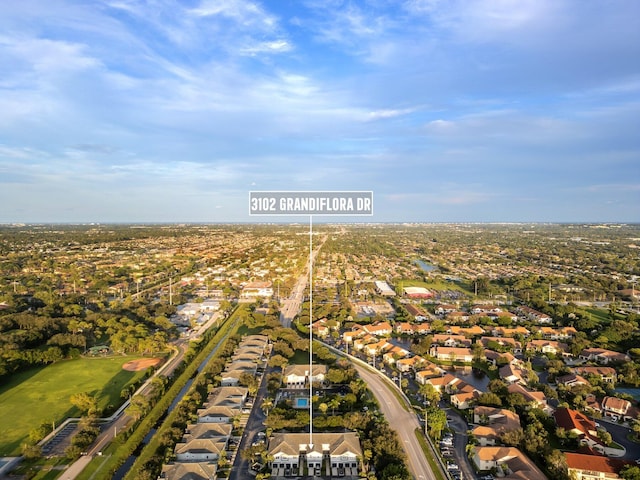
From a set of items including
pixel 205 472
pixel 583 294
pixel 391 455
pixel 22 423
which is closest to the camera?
pixel 205 472

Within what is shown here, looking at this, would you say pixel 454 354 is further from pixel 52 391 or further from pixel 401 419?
pixel 52 391

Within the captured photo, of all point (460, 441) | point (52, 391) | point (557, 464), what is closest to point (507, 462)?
point (557, 464)

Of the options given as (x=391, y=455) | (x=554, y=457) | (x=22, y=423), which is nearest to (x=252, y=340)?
(x=22, y=423)

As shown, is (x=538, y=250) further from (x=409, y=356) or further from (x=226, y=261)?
(x=409, y=356)

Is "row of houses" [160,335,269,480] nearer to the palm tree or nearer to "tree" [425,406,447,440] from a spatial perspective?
the palm tree

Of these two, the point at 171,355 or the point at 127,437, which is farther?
the point at 171,355

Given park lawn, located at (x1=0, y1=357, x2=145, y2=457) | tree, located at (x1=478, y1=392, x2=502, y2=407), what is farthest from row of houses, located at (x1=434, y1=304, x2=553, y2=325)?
park lawn, located at (x1=0, y1=357, x2=145, y2=457)

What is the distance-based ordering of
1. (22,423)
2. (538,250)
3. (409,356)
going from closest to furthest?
(22,423) < (409,356) < (538,250)
